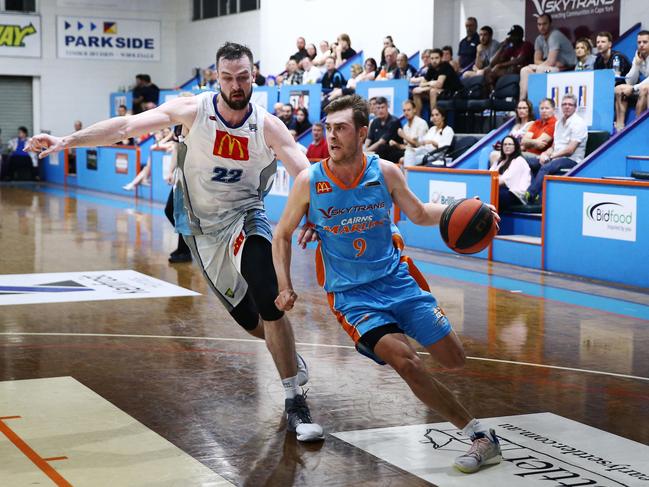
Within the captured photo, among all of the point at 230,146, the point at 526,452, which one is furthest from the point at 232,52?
the point at 526,452

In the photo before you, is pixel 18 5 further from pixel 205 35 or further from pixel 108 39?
pixel 205 35

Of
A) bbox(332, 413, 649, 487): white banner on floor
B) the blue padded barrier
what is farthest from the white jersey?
the blue padded barrier

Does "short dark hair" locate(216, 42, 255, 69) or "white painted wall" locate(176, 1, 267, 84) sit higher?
"white painted wall" locate(176, 1, 267, 84)

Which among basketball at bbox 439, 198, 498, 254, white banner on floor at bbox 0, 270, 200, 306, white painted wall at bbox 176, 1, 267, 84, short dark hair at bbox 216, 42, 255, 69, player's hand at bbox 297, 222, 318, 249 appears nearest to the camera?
player's hand at bbox 297, 222, 318, 249

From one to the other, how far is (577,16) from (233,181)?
12.4 m

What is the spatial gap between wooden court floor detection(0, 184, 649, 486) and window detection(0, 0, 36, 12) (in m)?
19.9

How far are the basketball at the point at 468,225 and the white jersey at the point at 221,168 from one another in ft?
4.19

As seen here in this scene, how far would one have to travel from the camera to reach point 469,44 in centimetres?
1756

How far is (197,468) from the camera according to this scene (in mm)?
4566

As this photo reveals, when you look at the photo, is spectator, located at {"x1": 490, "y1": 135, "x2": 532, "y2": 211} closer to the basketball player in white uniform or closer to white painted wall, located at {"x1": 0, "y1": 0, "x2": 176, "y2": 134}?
the basketball player in white uniform

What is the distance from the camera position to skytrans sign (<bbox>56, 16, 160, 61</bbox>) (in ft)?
98.5

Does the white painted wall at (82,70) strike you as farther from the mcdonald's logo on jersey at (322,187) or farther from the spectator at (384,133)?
the mcdonald's logo on jersey at (322,187)

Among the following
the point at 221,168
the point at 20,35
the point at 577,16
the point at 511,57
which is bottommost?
the point at 221,168

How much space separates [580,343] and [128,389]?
142 inches
